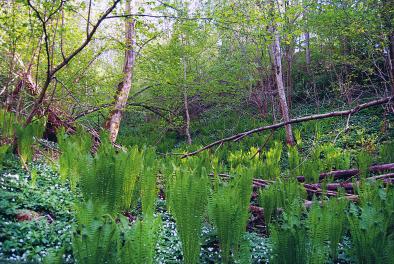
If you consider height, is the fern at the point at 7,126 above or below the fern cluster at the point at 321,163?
above

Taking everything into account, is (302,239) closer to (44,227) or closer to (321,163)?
(44,227)

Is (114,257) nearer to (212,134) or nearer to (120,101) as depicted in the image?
(120,101)

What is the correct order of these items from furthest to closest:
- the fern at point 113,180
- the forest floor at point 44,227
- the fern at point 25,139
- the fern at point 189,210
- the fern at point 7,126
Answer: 1. the fern at point 7,126
2. the fern at point 25,139
3. the fern at point 113,180
4. the forest floor at point 44,227
5. the fern at point 189,210

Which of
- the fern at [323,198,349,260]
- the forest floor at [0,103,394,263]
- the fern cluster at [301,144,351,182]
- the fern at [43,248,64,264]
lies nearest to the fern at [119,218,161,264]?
the fern at [43,248,64,264]

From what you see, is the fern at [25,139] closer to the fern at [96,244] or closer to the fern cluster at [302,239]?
the fern at [96,244]

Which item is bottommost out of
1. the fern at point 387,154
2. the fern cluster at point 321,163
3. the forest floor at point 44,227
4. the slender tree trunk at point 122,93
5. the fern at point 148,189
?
the forest floor at point 44,227

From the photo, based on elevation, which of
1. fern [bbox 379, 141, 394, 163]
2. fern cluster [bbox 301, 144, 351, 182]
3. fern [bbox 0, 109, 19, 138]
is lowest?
fern cluster [bbox 301, 144, 351, 182]

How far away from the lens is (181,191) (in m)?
1.69

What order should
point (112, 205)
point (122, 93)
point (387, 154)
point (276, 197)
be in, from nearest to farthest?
point (112, 205)
point (276, 197)
point (387, 154)
point (122, 93)

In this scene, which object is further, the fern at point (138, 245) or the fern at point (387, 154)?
the fern at point (387, 154)

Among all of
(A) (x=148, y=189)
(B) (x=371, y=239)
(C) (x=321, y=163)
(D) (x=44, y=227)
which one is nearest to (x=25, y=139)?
(D) (x=44, y=227)

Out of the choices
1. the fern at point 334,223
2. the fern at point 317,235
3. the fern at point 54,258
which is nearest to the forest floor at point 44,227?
the fern at point 334,223

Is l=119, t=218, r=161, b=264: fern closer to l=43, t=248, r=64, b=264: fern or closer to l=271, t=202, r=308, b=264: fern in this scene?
l=43, t=248, r=64, b=264: fern

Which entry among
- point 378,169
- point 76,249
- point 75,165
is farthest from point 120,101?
point 76,249
